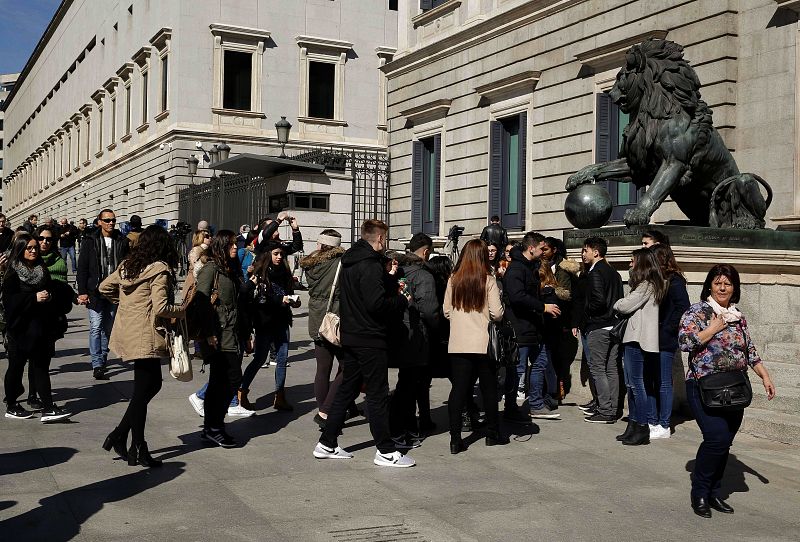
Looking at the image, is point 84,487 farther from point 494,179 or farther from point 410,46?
point 410,46

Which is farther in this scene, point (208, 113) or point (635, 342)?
point (208, 113)

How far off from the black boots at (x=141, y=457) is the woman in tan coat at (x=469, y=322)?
244cm

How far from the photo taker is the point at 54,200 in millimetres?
68250

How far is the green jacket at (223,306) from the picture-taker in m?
7.98

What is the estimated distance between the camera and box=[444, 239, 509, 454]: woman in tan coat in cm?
800

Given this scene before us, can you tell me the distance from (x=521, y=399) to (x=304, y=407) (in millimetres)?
2534

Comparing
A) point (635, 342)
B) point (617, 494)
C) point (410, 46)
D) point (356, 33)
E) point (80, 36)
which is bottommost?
point (617, 494)

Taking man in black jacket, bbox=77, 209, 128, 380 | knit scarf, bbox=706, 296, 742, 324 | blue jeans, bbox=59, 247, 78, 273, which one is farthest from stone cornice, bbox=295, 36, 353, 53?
knit scarf, bbox=706, 296, 742, 324

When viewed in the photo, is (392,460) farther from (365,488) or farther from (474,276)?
(474,276)

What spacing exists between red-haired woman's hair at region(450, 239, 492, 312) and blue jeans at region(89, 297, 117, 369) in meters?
5.86

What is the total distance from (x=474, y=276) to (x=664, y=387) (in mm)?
2256

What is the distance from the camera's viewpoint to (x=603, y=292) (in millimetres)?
9422

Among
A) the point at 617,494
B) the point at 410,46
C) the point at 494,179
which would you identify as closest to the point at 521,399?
the point at 617,494

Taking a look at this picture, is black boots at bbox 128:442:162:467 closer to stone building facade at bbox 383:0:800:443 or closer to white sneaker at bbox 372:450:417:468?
white sneaker at bbox 372:450:417:468
